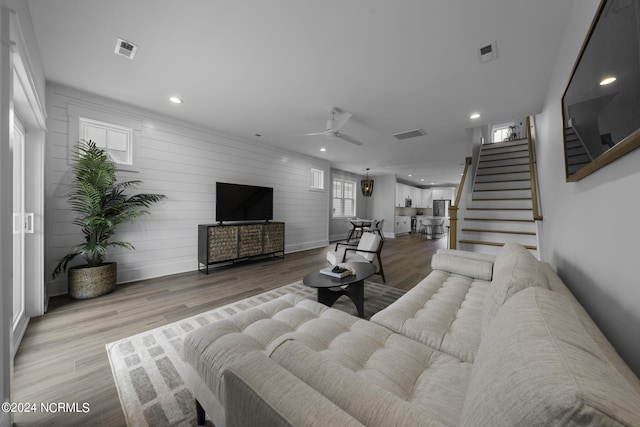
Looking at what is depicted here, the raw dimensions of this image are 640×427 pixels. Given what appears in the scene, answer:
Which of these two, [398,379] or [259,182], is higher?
[259,182]

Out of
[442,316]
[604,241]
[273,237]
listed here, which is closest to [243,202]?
[273,237]

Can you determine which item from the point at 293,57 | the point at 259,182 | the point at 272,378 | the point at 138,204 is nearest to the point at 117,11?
the point at 293,57

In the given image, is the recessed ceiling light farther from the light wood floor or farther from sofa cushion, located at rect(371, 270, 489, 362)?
the light wood floor

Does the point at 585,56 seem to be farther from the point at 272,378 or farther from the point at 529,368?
the point at 272,378

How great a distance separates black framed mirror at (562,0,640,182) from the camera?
0.85 meters

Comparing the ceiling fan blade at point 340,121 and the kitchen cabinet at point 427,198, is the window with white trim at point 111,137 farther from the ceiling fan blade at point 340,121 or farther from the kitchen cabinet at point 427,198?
the kitchen cabinet at point 427,198

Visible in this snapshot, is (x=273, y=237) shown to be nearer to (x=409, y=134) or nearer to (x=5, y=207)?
(x=409, y=134)

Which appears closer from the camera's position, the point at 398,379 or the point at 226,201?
the point at 398,379

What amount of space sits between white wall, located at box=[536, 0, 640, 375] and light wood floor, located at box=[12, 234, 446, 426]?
7.20ft

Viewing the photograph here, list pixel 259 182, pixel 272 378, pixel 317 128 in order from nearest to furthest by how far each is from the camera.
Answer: pixel 272 378 → pixel 317 128 → pixel 259 182

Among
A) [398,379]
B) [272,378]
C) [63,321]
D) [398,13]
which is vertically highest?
[398,13]

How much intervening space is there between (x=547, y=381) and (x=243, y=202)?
4.99 m

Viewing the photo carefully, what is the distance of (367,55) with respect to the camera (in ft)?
7.93

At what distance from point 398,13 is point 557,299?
2.18m
